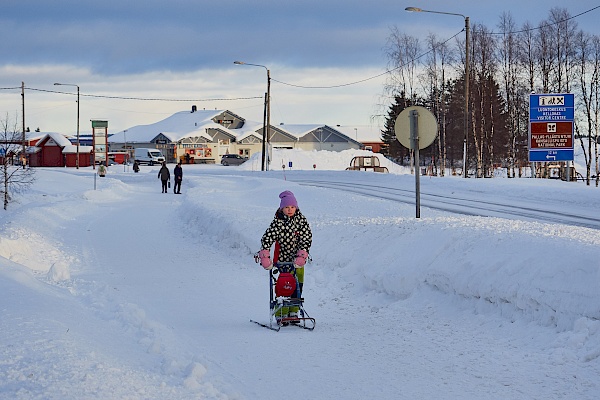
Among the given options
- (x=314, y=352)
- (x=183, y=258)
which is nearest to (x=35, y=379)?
(x=314, y=352)

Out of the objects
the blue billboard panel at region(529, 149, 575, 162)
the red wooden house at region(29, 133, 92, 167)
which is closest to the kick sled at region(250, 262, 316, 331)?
the blue billboard panel at region(529, 149, 575, 162)

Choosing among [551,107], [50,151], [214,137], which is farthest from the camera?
[214,137]

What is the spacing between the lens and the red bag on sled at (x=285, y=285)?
9250 millimetres

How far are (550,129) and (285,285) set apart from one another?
20.2 m

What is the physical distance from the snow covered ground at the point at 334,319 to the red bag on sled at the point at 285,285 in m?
0.51

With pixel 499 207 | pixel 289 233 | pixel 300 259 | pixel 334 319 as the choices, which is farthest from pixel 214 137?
pixel 300 259

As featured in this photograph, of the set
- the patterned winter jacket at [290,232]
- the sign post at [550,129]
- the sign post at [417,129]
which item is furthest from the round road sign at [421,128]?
the sign post at [550,129]

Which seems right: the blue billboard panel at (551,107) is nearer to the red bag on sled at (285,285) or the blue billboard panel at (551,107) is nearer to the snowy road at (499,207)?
the snowy road at (499,207)

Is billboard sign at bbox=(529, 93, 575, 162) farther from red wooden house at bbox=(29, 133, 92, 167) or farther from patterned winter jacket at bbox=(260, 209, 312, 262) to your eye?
red wooden house at bbox=(29, 133, 92, 167)

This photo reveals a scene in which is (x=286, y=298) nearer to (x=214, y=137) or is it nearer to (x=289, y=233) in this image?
(x=289, y=233)

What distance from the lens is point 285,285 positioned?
9.26 metres

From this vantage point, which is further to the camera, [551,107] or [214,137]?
[214,137]

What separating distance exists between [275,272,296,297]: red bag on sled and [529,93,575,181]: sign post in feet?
63.7

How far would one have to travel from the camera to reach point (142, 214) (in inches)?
1041
